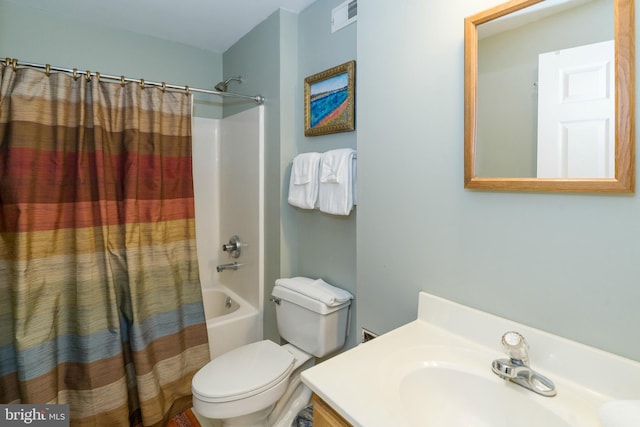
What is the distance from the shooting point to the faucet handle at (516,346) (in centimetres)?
80

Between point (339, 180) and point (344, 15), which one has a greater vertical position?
point (344, 15)

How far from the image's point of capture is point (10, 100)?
143cm

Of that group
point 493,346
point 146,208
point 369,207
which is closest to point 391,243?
point 369,207

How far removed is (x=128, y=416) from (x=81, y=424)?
7.9 inches

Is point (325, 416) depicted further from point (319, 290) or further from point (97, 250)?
point (97, 250)

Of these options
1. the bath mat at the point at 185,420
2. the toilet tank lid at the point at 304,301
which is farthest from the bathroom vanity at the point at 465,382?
the bath mat at the point at 185,420

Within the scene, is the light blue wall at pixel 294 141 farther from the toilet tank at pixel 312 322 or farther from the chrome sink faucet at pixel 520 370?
the chrome sink faucet at pixel 520 370

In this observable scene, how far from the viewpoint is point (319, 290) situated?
166 centimetres

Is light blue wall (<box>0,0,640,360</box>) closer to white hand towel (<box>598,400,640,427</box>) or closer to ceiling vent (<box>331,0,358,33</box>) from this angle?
ceiling vent (<box>331,0,358,33</box>)

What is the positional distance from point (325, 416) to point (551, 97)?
989 millimetres

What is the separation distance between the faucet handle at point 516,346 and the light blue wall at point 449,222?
0.32ft

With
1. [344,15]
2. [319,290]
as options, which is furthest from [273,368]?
[344,15]

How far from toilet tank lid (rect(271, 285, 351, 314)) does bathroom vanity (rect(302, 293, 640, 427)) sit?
1.97ft

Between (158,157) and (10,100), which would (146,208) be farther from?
(10,100)
